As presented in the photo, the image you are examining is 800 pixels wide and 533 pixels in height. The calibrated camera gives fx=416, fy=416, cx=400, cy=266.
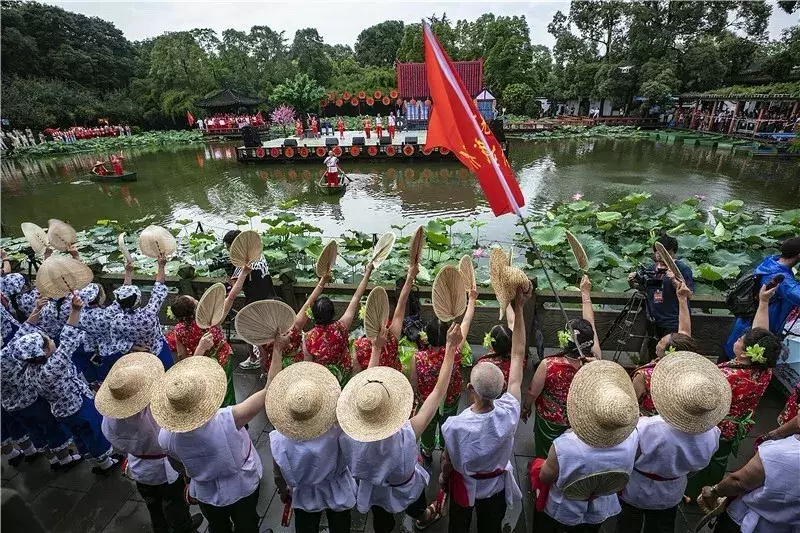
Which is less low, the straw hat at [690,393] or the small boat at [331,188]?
the straw hat at [690,393]

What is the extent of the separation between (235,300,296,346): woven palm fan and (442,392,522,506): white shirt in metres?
1.09

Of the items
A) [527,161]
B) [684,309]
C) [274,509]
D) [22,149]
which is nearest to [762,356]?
[684,309]

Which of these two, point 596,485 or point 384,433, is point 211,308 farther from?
point 596,485

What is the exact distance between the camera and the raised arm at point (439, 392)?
2.17 metres

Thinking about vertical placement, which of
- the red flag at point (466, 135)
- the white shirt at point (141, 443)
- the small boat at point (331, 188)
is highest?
the red flag at point (466, 135)

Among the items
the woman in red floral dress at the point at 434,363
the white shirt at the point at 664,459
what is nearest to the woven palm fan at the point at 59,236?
the woman in red floral dress at the point at 434,363

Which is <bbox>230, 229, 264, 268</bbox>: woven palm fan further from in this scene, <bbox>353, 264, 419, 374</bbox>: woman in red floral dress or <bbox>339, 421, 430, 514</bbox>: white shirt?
<bbox>339, 421, 430, 514</bbox>: white shirt

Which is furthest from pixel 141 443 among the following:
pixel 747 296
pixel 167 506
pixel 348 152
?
pixel 348 152

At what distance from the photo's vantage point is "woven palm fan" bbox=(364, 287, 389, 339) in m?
2.53

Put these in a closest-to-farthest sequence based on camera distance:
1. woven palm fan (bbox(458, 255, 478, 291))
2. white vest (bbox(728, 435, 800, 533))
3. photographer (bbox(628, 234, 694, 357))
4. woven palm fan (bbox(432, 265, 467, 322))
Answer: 1. white vest (bbox(728, 435, 800, 533))
2. woven palm fan (bbox(432, 265, 467, 322))
3. woven palm fan (bbox(458, 255, 478, 291))
4. photographer (bbox(628, 234, 694, 357))

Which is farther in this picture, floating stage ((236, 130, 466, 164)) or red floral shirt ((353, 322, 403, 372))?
floating stage ((236, 130, 466, 164))

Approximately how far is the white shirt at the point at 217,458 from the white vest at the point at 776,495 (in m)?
2.64

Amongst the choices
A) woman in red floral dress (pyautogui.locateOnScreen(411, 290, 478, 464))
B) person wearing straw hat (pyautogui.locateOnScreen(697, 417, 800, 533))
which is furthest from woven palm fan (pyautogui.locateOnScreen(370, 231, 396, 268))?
person wearing straw hat (pyautogui.locateOnScreen(697, 417, 800, 533))

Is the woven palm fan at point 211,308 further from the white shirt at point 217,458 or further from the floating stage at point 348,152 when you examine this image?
the floating stage at point 348,152
